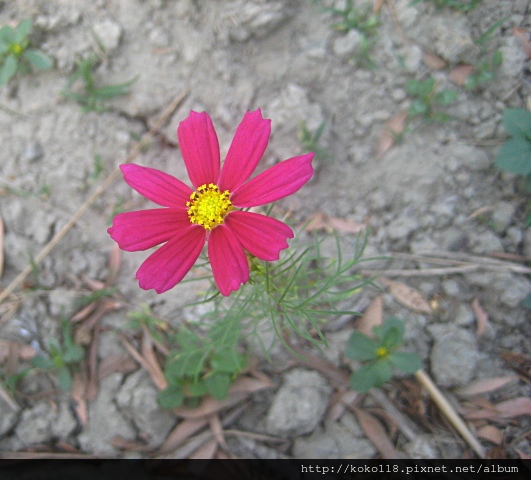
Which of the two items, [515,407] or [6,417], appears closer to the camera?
[515,407]

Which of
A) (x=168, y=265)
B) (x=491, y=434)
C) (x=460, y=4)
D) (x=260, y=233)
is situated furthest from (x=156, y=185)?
(x=460, y=4)

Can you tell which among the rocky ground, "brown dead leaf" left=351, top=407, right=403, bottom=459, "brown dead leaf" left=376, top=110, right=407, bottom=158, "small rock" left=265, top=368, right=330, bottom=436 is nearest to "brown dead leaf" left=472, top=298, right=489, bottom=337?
the rocky ground

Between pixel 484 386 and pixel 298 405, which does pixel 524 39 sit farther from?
pixel 298 405

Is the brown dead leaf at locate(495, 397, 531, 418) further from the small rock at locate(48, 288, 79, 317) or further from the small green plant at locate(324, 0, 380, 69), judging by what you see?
the small rock at locate(48, 288, 79, 317)

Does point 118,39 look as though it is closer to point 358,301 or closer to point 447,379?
point 358,301

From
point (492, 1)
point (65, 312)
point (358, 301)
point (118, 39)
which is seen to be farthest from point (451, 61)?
point (65, 312)

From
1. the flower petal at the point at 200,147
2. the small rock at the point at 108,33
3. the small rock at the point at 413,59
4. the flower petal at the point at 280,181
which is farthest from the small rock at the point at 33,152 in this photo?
the small rock at the point at 413,59
